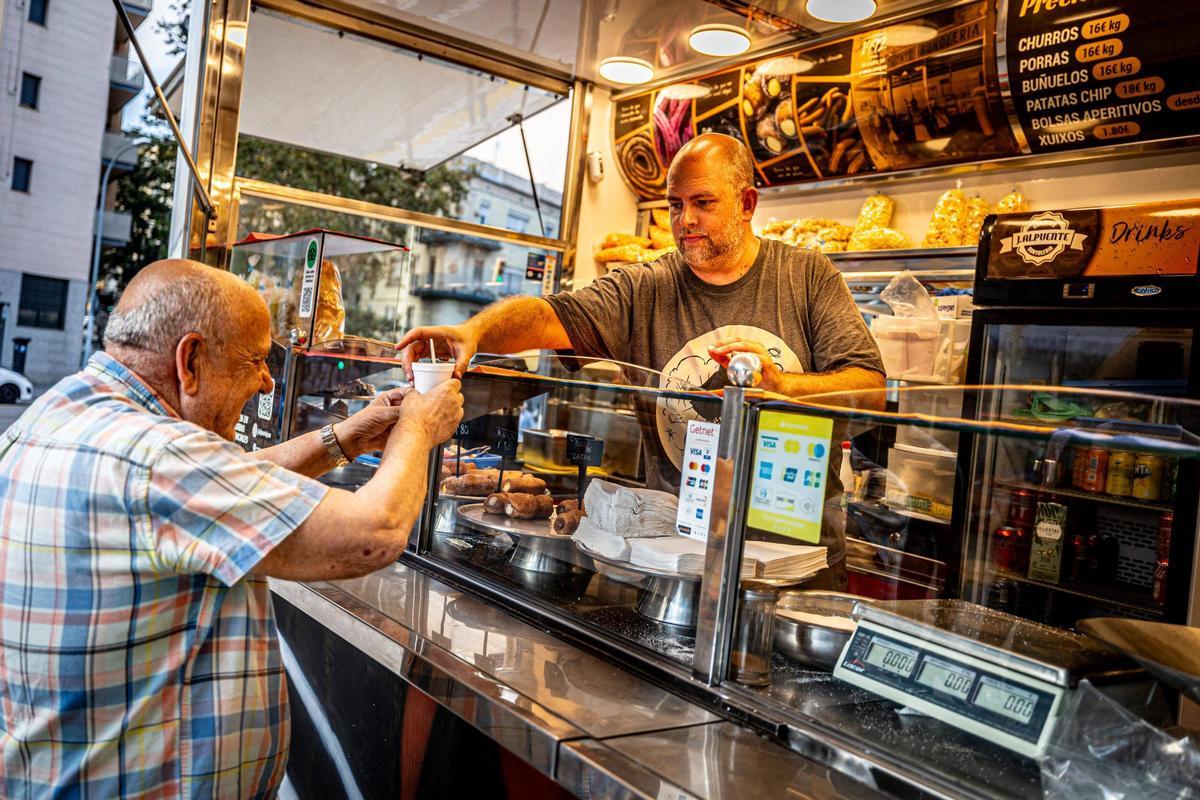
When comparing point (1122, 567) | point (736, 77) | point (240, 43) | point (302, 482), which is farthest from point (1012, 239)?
point (240, 43)

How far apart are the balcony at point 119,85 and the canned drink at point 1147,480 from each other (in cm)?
467

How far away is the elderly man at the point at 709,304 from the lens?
81.4 inches

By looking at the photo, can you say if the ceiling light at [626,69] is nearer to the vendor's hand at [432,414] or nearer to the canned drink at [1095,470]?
the vendor's hand at [432,414]

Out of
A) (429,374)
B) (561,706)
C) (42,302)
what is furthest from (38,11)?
(561,706)

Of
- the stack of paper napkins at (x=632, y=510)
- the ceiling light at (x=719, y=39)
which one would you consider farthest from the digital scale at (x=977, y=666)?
the ceiling light at (x=719, y=39)

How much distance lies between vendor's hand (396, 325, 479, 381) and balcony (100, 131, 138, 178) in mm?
3749

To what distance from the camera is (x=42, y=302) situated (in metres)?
4.55

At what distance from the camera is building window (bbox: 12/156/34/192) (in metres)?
4.27

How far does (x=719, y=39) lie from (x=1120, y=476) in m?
3.23

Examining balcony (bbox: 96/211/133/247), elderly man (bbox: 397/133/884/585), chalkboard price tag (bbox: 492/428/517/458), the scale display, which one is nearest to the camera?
the scale display

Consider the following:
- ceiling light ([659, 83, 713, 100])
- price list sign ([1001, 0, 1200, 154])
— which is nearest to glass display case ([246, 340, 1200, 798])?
price list sign ([1001, 0, 1200, 154])

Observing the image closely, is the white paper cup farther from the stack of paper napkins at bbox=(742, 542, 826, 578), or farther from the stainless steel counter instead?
the stack of paper napkins at bbox=(742, 542, 826, 578)

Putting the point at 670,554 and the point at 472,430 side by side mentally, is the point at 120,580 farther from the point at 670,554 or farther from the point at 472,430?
the point at 472,430

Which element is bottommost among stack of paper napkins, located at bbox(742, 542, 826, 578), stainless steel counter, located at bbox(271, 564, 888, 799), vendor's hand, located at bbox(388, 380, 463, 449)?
stainless steel counter, located at bbox(271, 564, 888, 799)
